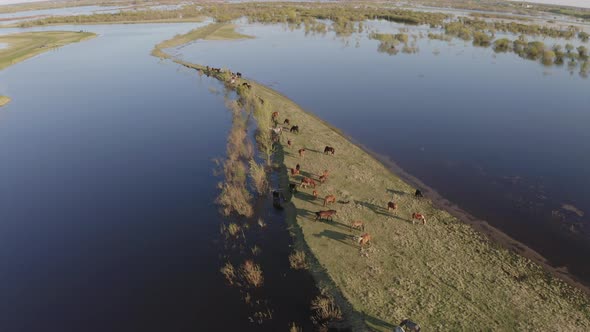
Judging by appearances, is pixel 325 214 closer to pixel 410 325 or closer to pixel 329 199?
pixel 329 199

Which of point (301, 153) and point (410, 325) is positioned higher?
point (301, 153)

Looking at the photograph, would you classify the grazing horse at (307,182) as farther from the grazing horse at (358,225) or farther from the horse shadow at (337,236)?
the grazing horse at (358,225)

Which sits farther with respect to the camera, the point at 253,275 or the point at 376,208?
the point at 376,208

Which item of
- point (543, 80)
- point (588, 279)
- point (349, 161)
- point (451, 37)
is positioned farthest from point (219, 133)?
point (451, 37)

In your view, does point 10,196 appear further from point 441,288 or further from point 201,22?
point 201,22

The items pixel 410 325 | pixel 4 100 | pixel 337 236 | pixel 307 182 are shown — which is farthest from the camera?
pixel 4 100

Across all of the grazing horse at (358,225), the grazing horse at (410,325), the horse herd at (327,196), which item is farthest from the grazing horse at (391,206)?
the grazing horse at (410,325)

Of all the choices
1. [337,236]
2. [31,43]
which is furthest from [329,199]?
[31,43]
